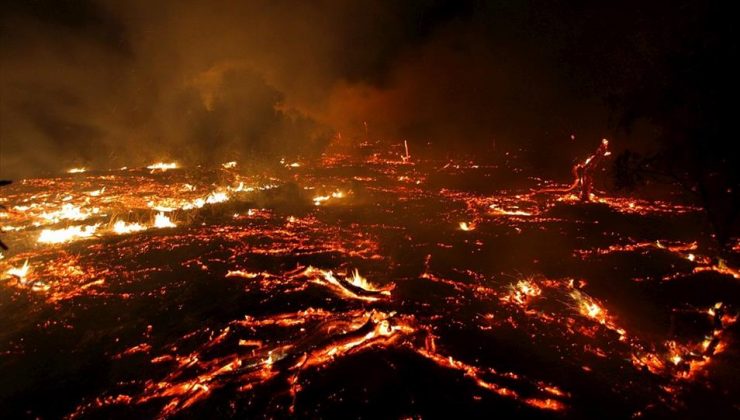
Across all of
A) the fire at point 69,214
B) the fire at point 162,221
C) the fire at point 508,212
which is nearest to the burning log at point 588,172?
the fire at point 508,212

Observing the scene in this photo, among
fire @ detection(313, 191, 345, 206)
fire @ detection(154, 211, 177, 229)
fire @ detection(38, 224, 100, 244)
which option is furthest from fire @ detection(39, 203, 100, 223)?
fire @ detection(313, 191, 345, 206)

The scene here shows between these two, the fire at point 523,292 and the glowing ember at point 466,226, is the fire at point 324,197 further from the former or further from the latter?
the fire at point 523,292

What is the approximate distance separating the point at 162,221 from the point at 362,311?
1226 cm

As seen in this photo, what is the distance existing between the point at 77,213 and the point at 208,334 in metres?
13.7

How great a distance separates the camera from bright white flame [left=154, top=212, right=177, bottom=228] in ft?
53.8

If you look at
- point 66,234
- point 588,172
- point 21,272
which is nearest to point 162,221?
point 66,234

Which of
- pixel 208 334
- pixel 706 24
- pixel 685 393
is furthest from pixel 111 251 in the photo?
pixel 706 24

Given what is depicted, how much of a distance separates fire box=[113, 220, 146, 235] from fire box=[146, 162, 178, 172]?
10.8m

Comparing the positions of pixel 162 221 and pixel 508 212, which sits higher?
pixel 162 221

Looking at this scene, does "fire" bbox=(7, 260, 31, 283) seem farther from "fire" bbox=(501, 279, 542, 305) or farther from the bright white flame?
"fire" bbox=(501, 279, 542, 305)

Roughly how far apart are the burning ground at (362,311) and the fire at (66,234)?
0.11 meters

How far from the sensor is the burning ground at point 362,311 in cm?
652

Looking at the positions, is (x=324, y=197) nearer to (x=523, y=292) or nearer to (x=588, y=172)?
(x=523, y=292)

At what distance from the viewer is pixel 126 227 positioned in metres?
16.0
